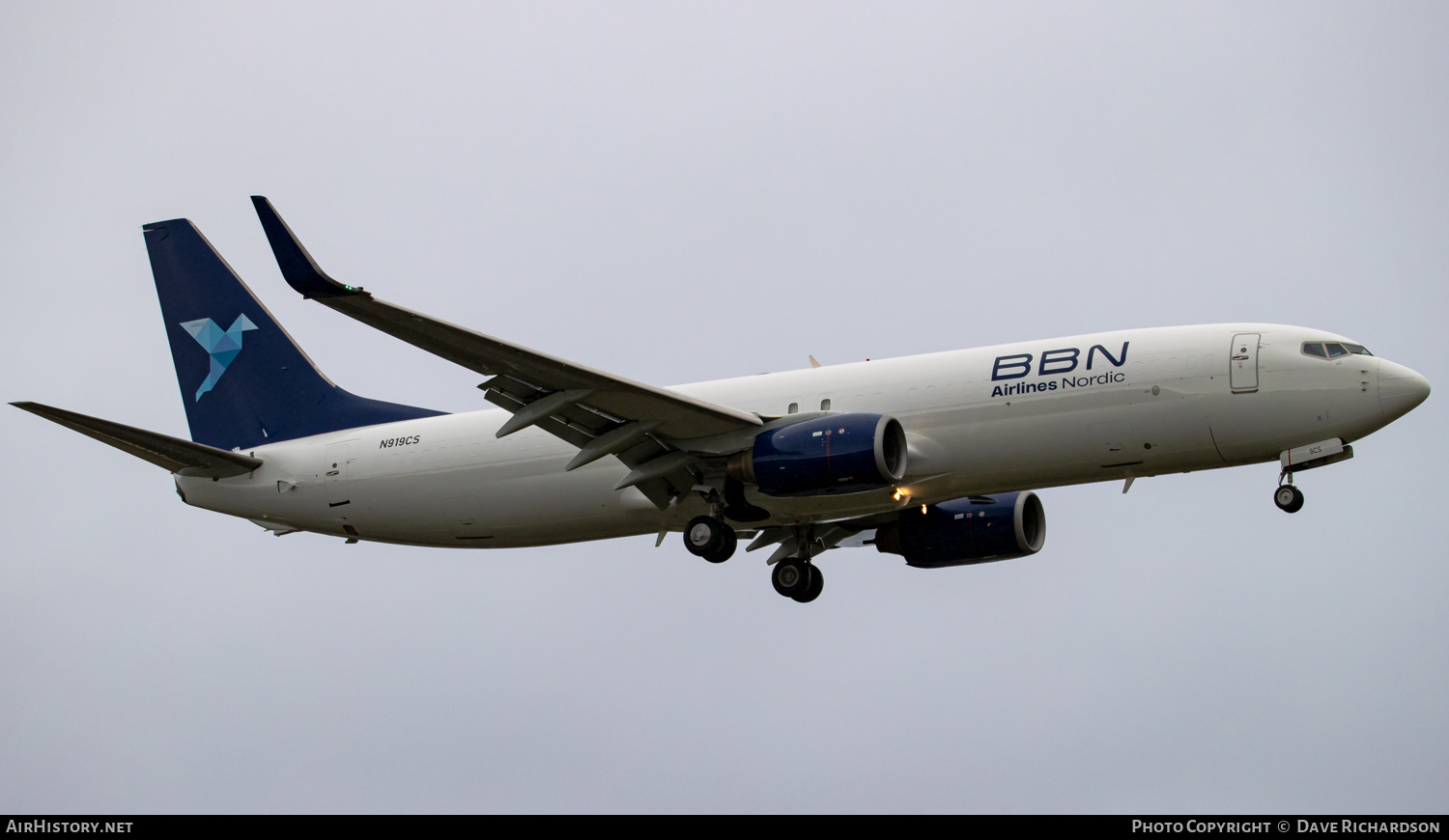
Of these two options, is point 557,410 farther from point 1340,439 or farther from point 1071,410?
point 1340,439

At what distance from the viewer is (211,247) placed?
127ft

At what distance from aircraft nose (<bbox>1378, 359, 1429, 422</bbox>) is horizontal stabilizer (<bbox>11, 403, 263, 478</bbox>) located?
23332 mm

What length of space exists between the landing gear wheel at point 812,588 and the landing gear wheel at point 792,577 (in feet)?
0.18

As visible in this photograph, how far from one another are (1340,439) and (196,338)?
25967mm

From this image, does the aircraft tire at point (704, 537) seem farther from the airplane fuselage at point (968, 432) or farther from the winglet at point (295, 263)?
the winglet at point (295, 263)

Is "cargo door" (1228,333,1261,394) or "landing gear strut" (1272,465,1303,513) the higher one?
"cargo door" (1228,333,1261,394)

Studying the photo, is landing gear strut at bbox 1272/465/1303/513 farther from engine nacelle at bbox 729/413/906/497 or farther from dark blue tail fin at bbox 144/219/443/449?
dark blue tail fin at bbox 144/219/443/449

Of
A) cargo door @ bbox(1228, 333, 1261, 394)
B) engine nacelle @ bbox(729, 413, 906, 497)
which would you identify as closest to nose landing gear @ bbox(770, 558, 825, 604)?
engine nacelle @ bbox(729, 413, 906, 497)

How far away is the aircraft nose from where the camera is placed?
28.1m

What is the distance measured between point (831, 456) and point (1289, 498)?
8.37 meters

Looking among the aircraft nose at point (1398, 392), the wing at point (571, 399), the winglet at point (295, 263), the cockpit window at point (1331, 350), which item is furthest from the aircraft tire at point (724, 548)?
the aircraft nose at point (1398, 392)

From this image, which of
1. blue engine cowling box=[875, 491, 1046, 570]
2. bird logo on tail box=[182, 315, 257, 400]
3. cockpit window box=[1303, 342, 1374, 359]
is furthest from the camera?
bird logo on tail box=[182, 315, 257, 400]
